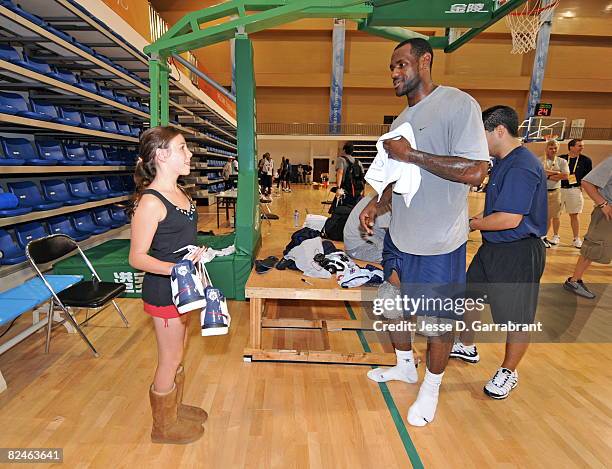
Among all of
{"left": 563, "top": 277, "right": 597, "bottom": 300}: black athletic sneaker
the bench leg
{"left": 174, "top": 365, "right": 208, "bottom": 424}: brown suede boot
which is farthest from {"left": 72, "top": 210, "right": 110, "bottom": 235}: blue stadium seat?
{"left": 563, "top": 277, "right": 597, "bottom": 300}: black athletic sneaker

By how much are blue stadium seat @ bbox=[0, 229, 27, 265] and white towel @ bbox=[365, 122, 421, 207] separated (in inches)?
139

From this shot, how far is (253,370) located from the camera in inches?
104

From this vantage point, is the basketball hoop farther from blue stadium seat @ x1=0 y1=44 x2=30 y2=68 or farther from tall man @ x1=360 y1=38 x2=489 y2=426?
blue stadium seat @ x1=0 y1=44 x2=30 y2=68

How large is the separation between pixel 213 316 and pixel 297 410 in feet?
3.24

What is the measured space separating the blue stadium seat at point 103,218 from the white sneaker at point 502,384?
5.22 metres

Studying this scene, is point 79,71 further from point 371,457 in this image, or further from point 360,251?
point 371,457

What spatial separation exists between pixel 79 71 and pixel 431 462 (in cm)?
631

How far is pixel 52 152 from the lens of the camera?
13.7ft

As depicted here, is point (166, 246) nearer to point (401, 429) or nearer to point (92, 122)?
point (401, 429)

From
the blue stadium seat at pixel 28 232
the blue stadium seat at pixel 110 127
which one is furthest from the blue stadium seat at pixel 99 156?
the blue stadium seat at pixel 28 232

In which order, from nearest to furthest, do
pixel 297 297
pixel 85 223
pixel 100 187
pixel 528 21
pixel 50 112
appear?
pixel 297 297 < pixel 50 112 < pixel 85 223 < pixel 100 187 < pixel 528 21

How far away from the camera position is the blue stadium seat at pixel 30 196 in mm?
3791

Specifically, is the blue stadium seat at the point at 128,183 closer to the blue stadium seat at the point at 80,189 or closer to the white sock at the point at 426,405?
the blue stadium seat at the point at 80,189

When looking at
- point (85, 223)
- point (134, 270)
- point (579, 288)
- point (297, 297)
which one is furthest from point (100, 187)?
point (579, 288)
